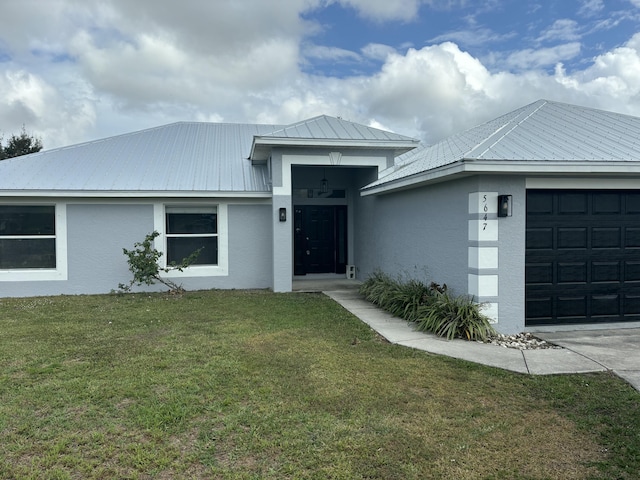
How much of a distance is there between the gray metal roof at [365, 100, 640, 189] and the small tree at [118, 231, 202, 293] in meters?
5.68

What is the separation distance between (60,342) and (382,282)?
249 inches

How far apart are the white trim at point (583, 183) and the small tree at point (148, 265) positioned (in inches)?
313

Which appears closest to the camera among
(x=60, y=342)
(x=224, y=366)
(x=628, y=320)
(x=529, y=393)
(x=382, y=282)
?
(x=529, y=393)

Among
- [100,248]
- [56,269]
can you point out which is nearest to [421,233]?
[100,248]

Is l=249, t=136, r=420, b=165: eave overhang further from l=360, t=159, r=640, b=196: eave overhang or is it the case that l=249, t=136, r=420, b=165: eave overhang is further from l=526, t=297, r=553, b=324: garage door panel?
l=526, t=297, r=553, b=324: garage door panel

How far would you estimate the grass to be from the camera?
3209 millimetres

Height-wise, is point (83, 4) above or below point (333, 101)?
below

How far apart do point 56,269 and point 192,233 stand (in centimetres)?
343

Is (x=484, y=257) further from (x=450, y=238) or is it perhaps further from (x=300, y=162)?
(x=300, y=162)

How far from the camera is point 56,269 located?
11.3 m

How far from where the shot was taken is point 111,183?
1145 centimetres

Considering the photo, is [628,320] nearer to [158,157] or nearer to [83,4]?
[158,157]

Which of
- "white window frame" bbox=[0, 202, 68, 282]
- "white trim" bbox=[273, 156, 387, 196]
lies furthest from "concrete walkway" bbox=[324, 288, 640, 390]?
"white window frame" bbox=[0, 202, 68, 282]

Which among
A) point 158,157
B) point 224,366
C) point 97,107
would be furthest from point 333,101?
point 224,366
